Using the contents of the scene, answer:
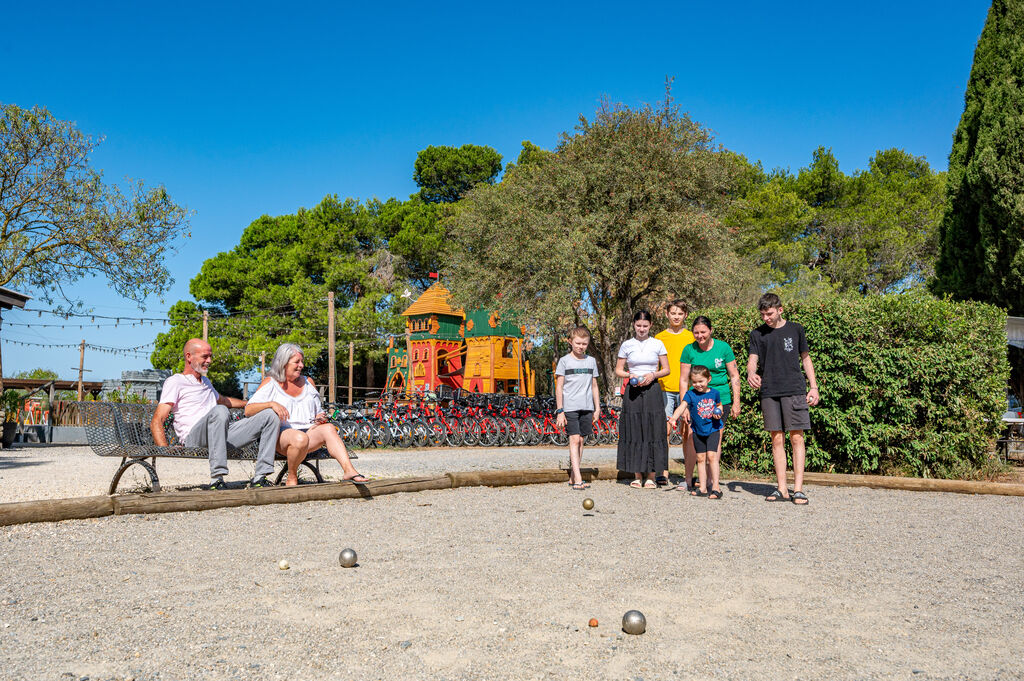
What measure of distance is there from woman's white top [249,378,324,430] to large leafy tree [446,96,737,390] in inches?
527

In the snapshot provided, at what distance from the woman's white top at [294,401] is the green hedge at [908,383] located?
18.5ft

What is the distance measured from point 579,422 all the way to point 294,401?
2.92 metres

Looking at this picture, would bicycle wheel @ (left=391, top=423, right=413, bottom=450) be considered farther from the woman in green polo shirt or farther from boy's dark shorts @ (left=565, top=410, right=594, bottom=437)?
the woman in green polo shirt

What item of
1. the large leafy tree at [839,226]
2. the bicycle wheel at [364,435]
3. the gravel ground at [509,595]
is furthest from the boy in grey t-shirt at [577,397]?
the large leafy tree at [839,226]

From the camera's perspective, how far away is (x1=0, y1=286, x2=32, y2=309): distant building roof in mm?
15102

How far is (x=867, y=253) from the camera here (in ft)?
108

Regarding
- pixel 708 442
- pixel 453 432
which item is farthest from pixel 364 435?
pixel 708 442

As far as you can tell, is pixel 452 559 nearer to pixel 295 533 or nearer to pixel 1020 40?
pixel 295 533

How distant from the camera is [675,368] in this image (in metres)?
8.41

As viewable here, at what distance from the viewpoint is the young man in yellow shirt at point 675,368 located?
7891 millimetres

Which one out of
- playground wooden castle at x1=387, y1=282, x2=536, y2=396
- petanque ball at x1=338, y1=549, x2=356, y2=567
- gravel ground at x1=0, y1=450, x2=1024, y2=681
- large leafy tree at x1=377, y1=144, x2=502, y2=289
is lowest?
gravel ground at x1=0, y1=450, x2=1024, y2=681

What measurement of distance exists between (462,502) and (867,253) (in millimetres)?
31090

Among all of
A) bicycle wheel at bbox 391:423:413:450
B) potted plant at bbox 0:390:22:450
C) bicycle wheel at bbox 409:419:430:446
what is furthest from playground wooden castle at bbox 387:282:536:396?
bicycle wheel at bbox 391:423:413:450

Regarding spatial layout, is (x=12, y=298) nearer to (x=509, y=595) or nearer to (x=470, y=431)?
(x=470, y=431)
